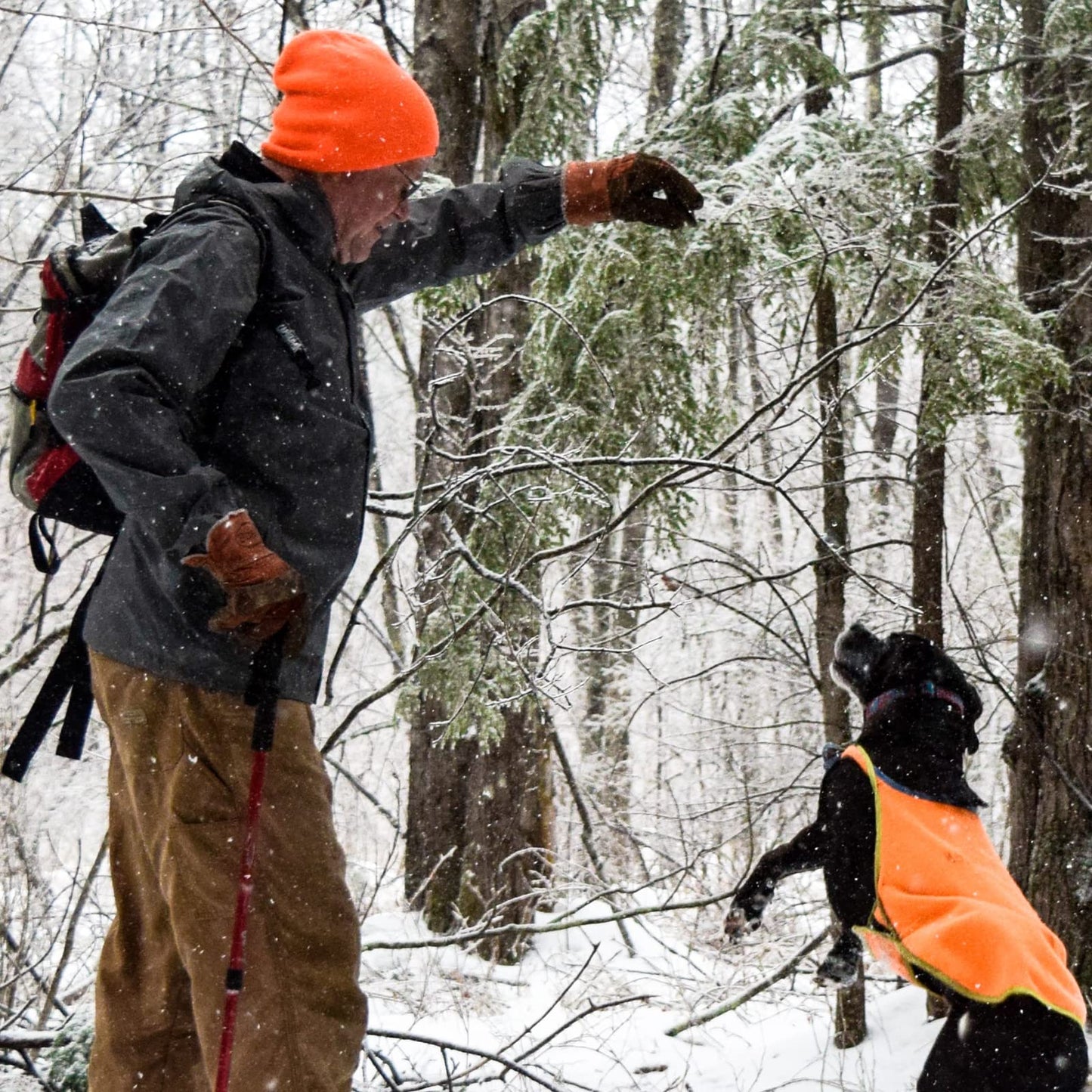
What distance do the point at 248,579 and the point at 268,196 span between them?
0.81m

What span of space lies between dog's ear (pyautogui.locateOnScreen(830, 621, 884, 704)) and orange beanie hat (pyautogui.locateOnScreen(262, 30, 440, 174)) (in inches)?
91.7

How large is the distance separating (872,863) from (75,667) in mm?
2395

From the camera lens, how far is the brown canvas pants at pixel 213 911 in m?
1.90

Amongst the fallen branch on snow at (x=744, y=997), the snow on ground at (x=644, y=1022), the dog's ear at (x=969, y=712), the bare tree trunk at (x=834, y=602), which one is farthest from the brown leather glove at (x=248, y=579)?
the bare tree trunk at (x=834, y=602)

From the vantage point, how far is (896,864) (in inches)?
123

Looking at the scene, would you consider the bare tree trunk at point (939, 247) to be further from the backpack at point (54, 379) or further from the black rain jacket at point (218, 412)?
the backpack at point (54, 379)

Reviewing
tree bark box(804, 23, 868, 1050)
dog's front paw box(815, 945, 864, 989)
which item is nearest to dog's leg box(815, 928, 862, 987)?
dog's front paw box(815, 945, 864, 989)

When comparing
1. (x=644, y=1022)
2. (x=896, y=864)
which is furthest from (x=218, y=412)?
(x=644, y=1022)

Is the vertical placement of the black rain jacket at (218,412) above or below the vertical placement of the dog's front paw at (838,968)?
above

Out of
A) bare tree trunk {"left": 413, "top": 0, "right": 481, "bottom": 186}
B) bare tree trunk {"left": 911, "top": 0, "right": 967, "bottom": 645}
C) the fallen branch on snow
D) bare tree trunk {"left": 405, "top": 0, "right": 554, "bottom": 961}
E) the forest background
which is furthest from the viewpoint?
bare tree trunk {"left": 413, "top": 0, "right": 481, "bottom": 186}

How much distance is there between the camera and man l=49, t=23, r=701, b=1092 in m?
1.79

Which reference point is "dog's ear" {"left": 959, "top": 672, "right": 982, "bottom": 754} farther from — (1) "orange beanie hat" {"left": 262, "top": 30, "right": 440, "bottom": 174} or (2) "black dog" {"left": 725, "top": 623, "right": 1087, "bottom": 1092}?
(1) "orange beanie hat" {"left": 262, "top": 30, "right": 440, "bottom": 174}

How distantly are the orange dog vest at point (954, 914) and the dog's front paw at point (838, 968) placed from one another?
17 cm

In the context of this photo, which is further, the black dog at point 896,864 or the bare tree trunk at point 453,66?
the bare tree trunk at point 453,66
